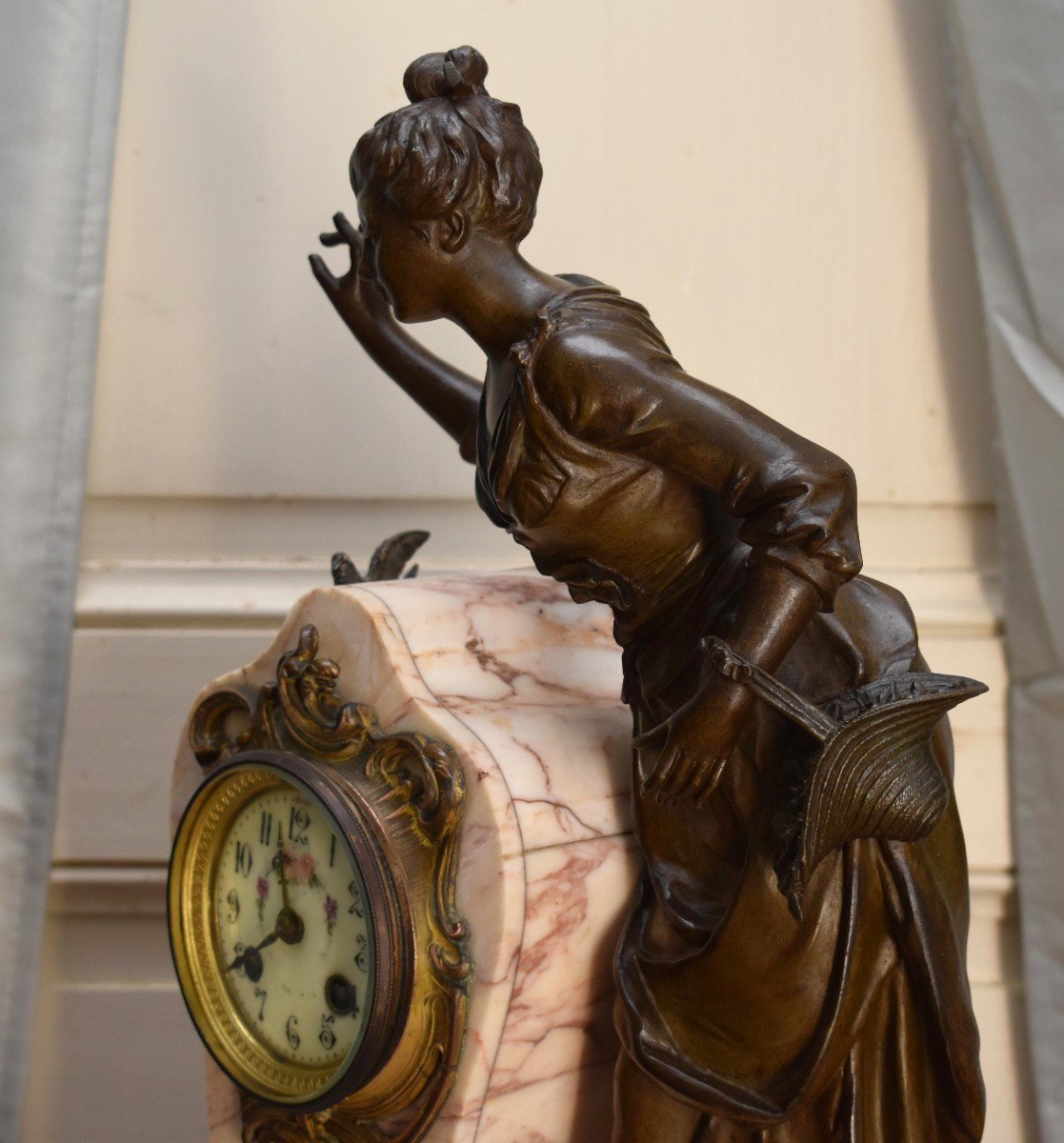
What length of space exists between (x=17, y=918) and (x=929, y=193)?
1.63 m

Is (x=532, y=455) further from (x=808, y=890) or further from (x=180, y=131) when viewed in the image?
(x=180, y=131)

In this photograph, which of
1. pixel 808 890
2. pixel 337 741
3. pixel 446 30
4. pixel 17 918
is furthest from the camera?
pixel 446 30

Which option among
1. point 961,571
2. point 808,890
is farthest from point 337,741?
point 961,571

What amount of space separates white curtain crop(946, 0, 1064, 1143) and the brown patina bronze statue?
31.6 inches

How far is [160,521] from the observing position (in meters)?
1.95

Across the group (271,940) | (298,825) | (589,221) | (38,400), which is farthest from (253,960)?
(589,221)

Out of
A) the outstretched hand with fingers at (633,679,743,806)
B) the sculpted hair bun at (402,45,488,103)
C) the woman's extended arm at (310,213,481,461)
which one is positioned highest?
the sculpted hair bun at (402,45,488,103)

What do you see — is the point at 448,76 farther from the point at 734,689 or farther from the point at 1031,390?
the point at 1031,390

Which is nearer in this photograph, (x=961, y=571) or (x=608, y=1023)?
(x=608, y=1023)

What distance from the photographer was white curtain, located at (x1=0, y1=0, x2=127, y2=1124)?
5.71ft

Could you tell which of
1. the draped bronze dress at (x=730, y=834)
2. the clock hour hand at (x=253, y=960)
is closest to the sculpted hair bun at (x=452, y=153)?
the draped bronze dress at (x=730, y=834)

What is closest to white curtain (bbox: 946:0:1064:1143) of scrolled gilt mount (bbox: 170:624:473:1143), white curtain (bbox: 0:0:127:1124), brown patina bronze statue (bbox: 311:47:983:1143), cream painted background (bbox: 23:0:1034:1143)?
cream painted background (bbox: 23:0:1034:1143)

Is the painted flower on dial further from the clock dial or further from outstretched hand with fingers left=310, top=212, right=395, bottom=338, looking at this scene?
outstretched hand with fingers left=310, top=212, right=395, bottom=338

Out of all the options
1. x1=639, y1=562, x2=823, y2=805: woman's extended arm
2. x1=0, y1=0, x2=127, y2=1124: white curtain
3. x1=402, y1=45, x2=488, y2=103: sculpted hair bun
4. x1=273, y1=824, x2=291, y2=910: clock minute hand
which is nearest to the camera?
x1=639, y1=562, x2=823, y2=805: woman's extended arm
